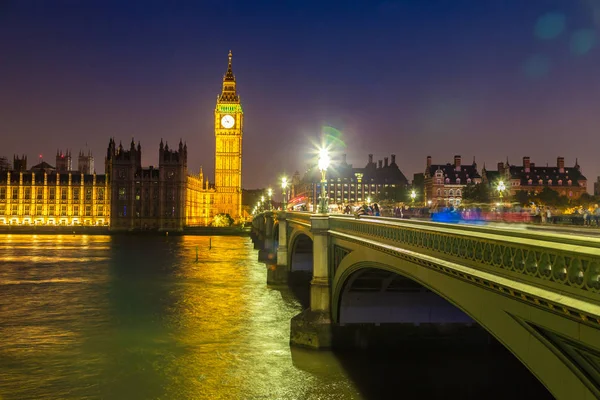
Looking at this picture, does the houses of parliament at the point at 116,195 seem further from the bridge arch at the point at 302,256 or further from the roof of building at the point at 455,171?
the bridge arch at the point at 302,256

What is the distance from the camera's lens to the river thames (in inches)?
824

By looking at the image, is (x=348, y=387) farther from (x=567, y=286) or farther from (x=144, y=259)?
(x=144, y=259)

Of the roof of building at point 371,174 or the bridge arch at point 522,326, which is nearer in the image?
the bridge arch at point 522,326

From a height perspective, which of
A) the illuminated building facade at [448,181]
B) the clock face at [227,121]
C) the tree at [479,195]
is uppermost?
the clock face at [227,121]

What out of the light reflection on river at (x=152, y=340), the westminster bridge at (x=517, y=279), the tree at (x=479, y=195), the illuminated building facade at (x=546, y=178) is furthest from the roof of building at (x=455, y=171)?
the westminster bridge at (x=517, y=279)

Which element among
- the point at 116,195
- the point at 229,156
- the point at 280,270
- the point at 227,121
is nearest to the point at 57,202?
the point at 116,195

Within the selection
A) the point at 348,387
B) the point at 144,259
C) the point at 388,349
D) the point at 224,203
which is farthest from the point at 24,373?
the point at 224,203

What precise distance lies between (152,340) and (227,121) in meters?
160

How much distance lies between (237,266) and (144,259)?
51.8 feet

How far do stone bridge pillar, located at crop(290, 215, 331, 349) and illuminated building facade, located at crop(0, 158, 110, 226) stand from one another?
144m

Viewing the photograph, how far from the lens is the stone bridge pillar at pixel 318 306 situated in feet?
80.8

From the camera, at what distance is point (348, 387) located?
20.8 m

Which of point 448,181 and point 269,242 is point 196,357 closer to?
point 269,242

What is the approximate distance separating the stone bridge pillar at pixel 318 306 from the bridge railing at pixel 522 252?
10.6 metres
